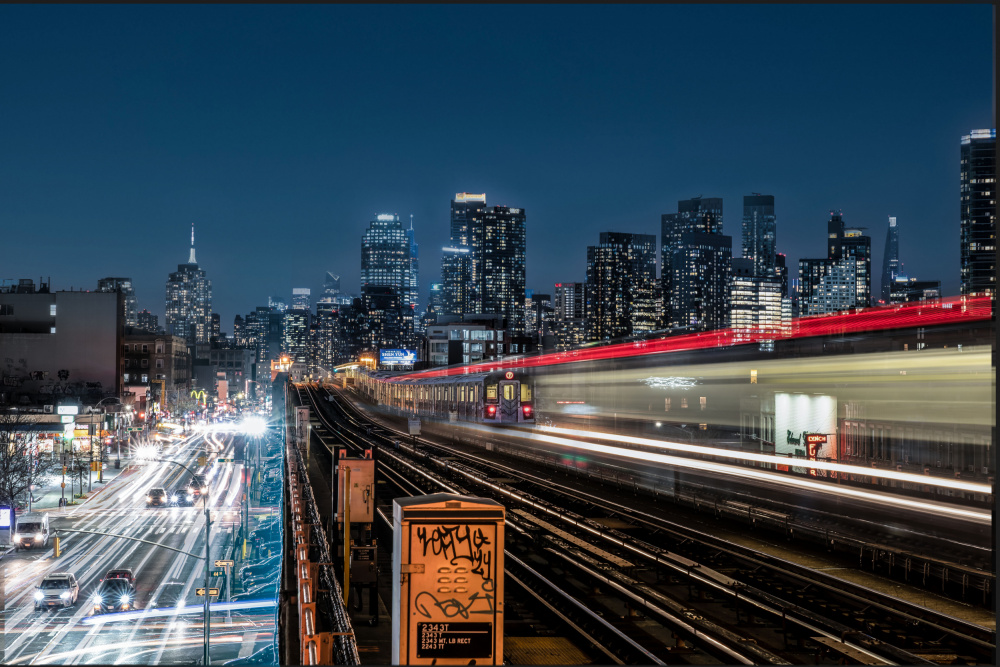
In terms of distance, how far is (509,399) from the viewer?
4075 centimetres

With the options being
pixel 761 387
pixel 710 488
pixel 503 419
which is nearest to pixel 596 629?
pixel 710 488

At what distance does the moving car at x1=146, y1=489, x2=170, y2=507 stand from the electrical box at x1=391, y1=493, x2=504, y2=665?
151 ft

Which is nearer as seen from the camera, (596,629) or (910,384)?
(596,629)

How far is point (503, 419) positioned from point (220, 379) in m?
145

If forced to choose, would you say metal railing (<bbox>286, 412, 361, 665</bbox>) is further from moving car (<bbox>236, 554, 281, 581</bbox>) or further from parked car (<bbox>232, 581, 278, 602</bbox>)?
moving car (<bbox>236, 554, 281, 581</bbox>)

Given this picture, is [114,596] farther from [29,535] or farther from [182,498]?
[182,498]

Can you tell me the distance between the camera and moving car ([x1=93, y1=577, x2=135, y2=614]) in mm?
28844

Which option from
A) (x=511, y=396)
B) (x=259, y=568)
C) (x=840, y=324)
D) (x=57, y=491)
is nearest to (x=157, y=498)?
(x=57, y=491)

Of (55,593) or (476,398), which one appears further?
(476,398)

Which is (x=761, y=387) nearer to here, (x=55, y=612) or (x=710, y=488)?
(x=710, y=488)

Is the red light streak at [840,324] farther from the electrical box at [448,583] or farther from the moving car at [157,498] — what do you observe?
the moving car at [157,498]

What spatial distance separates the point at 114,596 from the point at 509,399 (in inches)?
708

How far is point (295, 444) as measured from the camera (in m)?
52.5

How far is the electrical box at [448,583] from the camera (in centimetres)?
686
